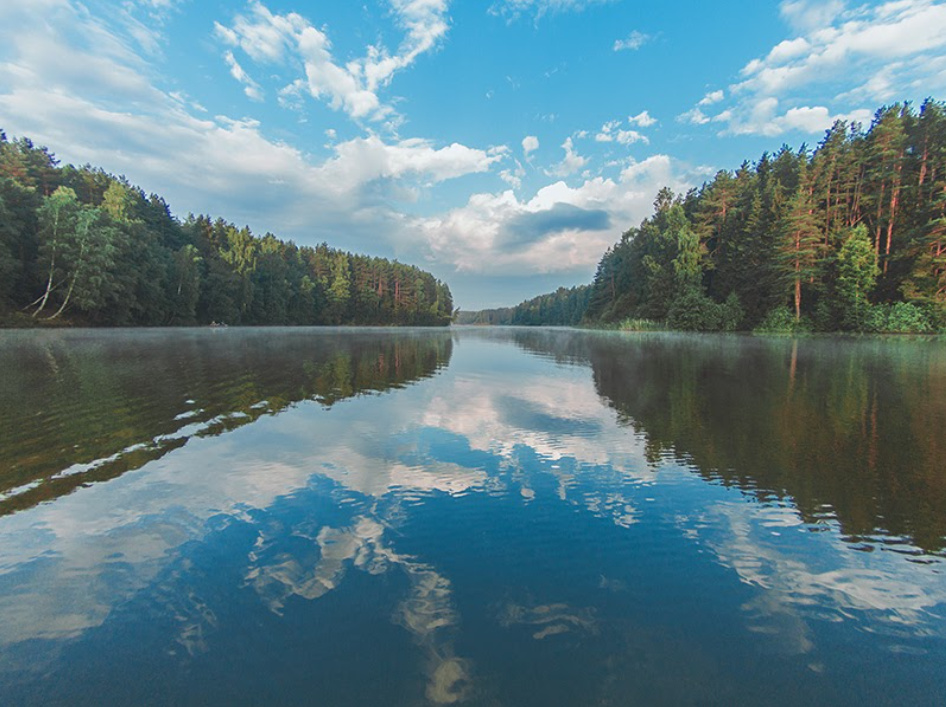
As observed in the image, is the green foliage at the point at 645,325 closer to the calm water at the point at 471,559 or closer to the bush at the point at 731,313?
the bush at the point at 731,313

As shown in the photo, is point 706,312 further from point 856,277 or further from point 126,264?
point 126,264

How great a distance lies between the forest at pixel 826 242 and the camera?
47156 millimetres

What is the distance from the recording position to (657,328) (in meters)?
74.5

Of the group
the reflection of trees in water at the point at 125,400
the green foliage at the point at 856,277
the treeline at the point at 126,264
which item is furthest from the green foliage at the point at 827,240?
the treeline at the point at 126,264

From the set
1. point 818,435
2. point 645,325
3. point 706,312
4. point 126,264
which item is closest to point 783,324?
point 706,312

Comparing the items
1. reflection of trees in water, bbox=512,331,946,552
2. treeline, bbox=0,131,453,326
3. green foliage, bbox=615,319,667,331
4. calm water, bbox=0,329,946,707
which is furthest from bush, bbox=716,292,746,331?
treeline, bbox=0,131,453,326

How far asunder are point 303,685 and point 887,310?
6509 cm

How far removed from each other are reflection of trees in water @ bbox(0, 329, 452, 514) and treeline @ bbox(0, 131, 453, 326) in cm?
3965

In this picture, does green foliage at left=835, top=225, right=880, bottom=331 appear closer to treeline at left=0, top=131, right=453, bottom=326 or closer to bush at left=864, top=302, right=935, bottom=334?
bush at left=864, top=302, right=935, bottom=334

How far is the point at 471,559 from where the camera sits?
185 inches

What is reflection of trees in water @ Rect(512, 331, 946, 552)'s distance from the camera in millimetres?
5875

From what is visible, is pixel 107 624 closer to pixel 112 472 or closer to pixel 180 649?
pixel 180 649

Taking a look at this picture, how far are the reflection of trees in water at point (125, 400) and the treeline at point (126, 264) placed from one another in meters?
39.6

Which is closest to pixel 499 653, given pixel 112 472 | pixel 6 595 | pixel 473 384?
pixel 6 595
